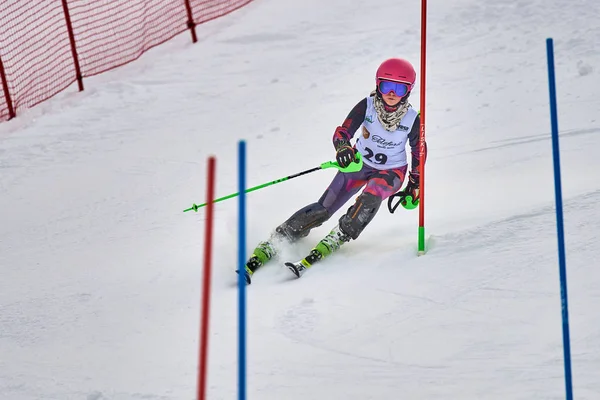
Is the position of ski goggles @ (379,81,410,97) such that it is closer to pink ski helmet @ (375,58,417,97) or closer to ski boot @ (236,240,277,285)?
pink ski helmet @ (375,58,417,97)

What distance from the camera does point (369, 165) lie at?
6.98m

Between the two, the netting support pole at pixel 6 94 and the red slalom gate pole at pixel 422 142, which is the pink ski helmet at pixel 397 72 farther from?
the netting support pole at pixel 6 94

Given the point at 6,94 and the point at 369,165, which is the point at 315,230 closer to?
the point at 369,165

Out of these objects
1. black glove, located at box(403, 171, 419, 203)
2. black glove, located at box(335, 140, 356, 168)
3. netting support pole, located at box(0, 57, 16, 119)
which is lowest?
black glove, located at box(403, 171, 419, 203)

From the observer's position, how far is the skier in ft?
21.9

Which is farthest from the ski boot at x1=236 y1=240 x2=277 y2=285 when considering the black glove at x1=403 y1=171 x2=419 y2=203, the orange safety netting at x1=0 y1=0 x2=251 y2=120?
the orange safety netting at x1=0 y1=0 x2=251 y2=120

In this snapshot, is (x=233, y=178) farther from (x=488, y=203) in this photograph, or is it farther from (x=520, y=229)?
(x=520, y=229)

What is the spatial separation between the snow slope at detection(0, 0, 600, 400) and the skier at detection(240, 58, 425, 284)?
148mm

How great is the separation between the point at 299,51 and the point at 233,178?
2.47 m

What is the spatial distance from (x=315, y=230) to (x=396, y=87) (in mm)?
1249

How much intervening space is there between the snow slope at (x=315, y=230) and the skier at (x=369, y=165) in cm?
15

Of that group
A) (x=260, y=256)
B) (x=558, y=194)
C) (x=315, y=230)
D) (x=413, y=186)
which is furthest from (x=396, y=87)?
(x=558, y=194)

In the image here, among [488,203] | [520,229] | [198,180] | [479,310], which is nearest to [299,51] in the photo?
[198,180]

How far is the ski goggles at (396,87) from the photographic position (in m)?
6.64
